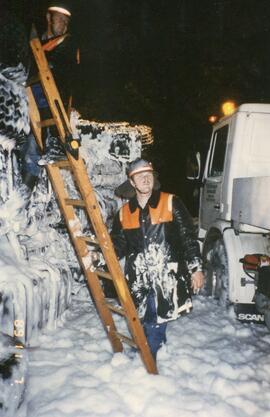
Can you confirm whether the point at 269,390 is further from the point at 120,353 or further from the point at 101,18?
the point at 101,18

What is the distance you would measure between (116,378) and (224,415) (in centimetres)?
98

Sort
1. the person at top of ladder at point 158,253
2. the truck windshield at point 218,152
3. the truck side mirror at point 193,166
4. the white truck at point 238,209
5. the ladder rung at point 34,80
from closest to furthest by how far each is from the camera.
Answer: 1. the ladder rung at point 34,80
2. the person at top of ladder at point 158,253
3. the white truck at point 238,209
4. the truck windshield at point 218,152
5. the truck side mirror at point 193,166

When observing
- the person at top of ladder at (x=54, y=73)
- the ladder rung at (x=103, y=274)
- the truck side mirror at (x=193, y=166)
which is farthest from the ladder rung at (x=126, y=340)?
the truck side mirror at (x=193, y=166)

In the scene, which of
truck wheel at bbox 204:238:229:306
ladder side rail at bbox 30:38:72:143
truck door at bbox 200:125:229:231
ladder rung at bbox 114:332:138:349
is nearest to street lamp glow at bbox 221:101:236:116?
truck door at bbox 200:125:229:231

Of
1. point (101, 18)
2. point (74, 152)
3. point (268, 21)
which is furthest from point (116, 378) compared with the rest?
point (268, 21)

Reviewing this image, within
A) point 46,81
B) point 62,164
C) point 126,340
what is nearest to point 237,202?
point 126,340

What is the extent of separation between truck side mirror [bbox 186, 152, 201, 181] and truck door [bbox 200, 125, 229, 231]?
6.0 inches

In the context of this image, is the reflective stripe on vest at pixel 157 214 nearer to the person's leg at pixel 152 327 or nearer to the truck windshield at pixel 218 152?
the person's leg at pixel 152 327

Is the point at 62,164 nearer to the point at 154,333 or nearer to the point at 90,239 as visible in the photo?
the point at 90,239

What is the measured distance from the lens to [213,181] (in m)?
5.84

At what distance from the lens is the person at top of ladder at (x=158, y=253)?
3488mm

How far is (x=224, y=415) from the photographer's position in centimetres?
296

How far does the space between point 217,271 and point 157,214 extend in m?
2.18

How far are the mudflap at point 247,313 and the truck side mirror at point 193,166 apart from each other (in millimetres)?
2395
